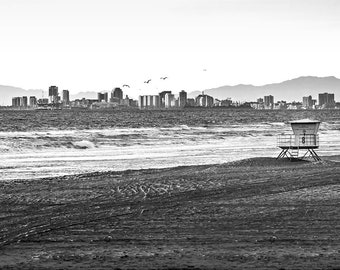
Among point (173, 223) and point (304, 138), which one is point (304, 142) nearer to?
point (304, 138)

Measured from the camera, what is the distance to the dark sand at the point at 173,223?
10.3 meters

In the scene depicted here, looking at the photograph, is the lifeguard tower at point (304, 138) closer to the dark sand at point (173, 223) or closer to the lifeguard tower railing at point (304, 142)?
the lifeguard tower railing at point (304, 142)

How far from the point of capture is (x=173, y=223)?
1356 cm

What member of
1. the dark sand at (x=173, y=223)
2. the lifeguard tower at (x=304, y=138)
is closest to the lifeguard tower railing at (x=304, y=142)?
the lifeguard tower at (x=304, y=138)

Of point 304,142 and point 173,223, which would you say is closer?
point 173,223

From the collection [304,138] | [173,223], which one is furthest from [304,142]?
[173,223]

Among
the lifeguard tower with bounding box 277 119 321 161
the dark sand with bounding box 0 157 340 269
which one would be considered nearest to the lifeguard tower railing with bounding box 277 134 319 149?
the lifeguard tower with bounding box 277 119 321 161

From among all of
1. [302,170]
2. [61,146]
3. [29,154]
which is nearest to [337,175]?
[302,170]

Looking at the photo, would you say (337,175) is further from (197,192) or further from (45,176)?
(45,176)

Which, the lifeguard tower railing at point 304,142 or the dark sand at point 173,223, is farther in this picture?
the lifeguard tower railing at point 304,142

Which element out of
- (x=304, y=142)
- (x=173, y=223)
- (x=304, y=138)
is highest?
(x=304, y=138)

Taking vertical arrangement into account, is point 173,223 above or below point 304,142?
below

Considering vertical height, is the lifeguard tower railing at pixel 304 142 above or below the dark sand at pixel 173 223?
above

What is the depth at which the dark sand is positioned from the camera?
10.3 metres
